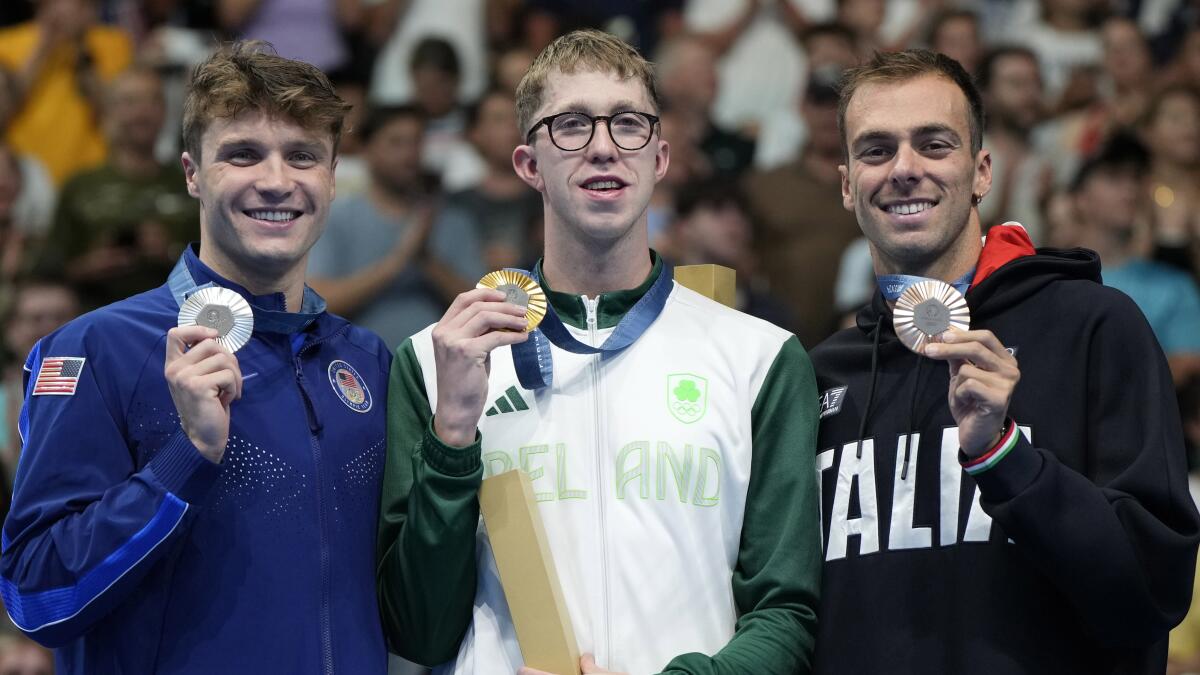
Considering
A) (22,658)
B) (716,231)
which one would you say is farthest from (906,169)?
(22,658)

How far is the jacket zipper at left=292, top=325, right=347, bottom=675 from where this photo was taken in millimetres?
3406

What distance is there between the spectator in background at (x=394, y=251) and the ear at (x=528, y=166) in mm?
3646

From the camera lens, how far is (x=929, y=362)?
3.70 meters

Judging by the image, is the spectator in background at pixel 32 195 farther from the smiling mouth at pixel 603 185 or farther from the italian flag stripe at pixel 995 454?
the italian flag stripe at pixel 995 454

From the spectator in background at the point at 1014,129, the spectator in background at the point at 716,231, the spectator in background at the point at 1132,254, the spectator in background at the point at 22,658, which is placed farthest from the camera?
the spectator in background at the point at 1014,129

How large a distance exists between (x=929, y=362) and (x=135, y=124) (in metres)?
5.02

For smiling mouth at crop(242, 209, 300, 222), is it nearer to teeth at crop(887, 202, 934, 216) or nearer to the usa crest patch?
the usa crest patch

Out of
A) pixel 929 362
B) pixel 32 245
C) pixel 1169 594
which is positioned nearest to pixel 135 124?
pixel 32 245

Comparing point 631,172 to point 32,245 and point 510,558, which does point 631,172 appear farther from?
point 32,245

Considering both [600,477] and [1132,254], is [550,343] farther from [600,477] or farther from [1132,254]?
[1132,254]

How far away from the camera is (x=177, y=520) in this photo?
10.5 ft

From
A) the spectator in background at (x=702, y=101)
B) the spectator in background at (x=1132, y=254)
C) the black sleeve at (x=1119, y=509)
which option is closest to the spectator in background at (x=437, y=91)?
the spectator in background at (x=702, y=101)

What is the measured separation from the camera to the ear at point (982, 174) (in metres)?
3.88

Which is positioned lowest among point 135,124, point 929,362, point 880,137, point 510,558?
point 510,558
